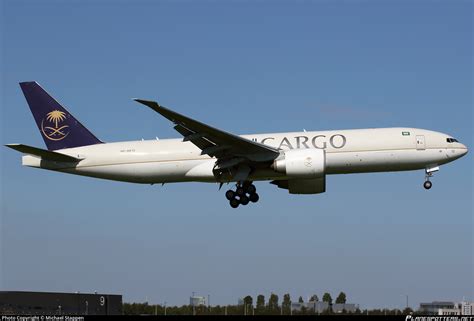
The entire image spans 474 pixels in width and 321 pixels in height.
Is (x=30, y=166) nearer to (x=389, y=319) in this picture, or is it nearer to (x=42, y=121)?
(x=42, y=121)

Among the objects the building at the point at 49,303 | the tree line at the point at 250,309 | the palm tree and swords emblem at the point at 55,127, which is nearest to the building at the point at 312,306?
the tree line at the point at 250,309

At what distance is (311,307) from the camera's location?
40750mm

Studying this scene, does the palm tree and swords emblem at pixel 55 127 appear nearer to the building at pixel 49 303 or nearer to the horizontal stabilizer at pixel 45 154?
the horizontal stabilizer at pixel 45 154

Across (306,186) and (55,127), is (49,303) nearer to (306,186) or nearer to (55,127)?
(55,127)

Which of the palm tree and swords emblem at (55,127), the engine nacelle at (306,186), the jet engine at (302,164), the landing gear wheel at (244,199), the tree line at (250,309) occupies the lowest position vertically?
the tree line at (250,309)

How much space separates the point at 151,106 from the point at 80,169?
976 cm

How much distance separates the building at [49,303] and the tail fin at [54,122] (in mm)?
9495

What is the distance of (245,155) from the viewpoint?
145 ft

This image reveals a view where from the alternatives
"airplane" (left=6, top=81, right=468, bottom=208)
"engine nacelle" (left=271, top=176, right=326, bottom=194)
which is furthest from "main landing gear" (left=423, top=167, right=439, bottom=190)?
"engine nacelle" (left=271, top=176, right=326, bottom=194)

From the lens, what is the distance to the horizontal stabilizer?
4481 centimetres

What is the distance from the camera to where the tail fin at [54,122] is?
48438mm

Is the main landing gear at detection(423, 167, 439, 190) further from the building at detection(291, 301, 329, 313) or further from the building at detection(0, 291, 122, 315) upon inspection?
the building at detection(0, 291, 122, 315)

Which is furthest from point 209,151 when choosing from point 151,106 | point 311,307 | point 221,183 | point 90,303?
point 90,303

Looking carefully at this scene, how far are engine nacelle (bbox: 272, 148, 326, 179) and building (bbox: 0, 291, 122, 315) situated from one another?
47.5 feet
